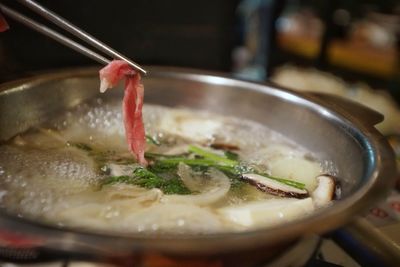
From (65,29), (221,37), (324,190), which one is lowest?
(324,190)

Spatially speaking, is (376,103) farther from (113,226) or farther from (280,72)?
(113,226)

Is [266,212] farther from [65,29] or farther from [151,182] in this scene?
[65,29]

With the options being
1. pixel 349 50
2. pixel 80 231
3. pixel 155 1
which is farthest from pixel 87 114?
pixel 349 50

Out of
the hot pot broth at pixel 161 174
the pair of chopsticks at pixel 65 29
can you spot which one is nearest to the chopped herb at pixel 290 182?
the hot pot broth at pixel 161 174

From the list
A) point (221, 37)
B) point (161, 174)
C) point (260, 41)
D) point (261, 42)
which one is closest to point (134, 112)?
point (161, 174)

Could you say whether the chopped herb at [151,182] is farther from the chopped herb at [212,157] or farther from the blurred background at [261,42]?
the blurred background at [261,42]

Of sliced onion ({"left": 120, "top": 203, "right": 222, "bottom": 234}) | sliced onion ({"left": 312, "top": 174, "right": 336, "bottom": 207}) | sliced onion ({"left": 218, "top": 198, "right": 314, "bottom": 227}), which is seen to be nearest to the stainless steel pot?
sliced onion ({"left": 312, "top": 174, "right": 336, "bottom": 207})
